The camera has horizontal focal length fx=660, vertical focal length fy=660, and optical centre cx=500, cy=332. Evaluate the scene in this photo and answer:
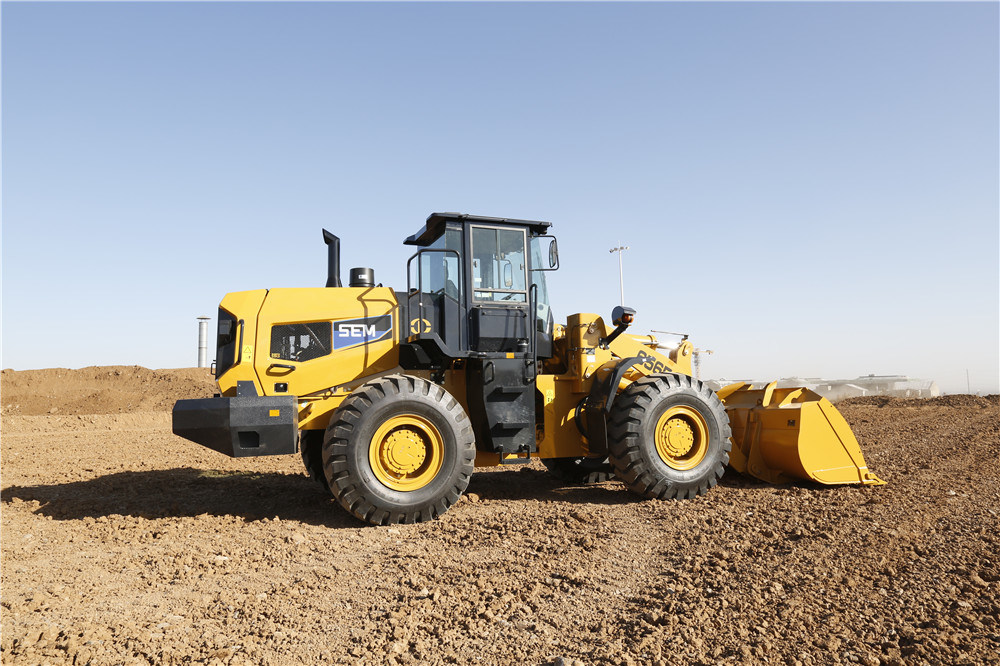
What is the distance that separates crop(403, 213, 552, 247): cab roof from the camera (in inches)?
286

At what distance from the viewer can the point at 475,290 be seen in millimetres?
7230

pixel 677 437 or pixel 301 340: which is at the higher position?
pixel 301 340

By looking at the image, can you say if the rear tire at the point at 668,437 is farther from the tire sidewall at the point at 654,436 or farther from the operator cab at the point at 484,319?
the operator cab at the point at 484,319

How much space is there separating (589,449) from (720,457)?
1.44 metres

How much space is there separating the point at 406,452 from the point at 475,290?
6.39 ft

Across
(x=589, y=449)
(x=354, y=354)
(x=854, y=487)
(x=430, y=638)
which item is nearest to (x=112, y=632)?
(x=430, y=638)

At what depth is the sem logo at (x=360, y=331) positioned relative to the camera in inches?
270

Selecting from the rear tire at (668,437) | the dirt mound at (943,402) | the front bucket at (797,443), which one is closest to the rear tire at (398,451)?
the rear tire at (668,437)

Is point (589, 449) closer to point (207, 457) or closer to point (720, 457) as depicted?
point (720, 457)

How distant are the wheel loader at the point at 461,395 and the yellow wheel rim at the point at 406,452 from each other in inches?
0.5

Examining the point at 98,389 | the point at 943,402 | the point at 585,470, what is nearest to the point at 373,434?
the point at 585,470

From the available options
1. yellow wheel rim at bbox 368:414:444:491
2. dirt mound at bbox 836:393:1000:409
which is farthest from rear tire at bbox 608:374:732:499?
dirt mound at bbox 836:393:1000:409

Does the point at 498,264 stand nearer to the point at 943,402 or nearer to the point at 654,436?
the point at 654,436

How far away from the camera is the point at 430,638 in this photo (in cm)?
357
